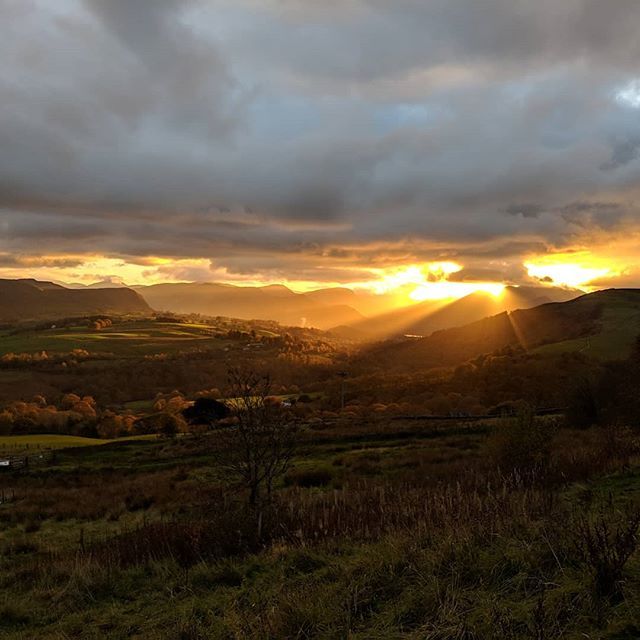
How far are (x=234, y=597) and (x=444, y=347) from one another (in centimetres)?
15214

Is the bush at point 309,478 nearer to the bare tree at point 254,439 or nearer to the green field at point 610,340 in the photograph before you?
the bare tree at point 254,439

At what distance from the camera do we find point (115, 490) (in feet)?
87.1

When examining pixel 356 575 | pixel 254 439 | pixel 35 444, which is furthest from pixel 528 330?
pixel 356 575

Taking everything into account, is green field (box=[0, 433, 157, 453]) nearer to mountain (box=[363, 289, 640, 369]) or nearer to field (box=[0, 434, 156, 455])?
field (box=[0, 434, 156, 455])

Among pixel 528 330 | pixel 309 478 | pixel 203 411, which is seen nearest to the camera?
pixel 309 478

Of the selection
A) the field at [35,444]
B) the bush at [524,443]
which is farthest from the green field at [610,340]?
the field at [35,444]

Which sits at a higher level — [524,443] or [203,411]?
[524,443]

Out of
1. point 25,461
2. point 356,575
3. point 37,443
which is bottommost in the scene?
point 37,443

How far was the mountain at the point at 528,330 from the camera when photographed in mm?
128750

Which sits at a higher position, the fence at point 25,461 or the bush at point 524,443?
the bush at point 524,443

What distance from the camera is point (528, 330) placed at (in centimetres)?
15000

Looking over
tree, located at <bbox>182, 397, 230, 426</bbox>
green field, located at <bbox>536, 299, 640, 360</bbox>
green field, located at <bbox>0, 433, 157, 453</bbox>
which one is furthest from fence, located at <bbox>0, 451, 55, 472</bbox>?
green field, located at <bbox>536, 299, 640, 360</bbox>

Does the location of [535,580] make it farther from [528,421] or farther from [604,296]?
[604,296]

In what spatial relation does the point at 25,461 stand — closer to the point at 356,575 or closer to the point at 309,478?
the point at 309,478
